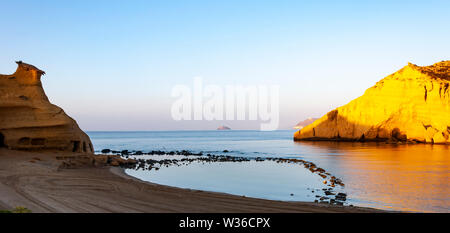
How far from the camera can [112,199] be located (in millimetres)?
13438

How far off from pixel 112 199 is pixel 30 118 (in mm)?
20105

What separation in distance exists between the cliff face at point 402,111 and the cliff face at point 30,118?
217ft

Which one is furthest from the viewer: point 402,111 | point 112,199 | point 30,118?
point 402,111

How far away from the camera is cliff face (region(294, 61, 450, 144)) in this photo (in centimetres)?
6738

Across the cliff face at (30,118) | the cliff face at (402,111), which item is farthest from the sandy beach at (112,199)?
the cliff face at (402,111)

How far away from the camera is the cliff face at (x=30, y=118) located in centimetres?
2805

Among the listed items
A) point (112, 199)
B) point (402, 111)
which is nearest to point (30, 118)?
point (112, 199)

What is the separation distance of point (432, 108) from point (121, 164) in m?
66.2

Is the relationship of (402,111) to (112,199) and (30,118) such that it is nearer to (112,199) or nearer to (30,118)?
(30,118)

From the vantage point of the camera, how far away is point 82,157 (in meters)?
28.2

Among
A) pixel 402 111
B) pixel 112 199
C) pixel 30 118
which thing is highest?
pixel 402 111

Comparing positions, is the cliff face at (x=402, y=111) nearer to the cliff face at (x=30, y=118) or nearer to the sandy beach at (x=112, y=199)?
the cliff face at (x=30, y=118)
